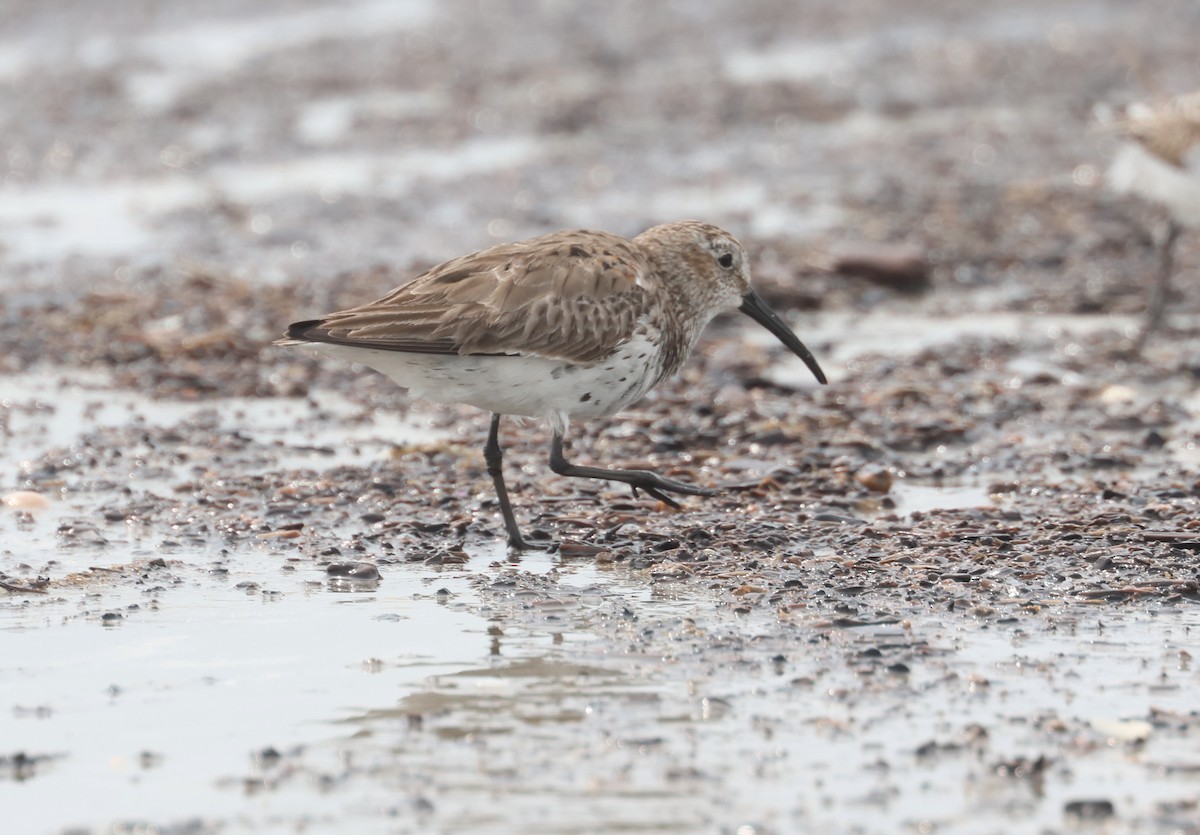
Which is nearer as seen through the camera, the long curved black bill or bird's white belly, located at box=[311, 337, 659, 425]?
bird's white belly, located at box=[311, 337, 659, 425]

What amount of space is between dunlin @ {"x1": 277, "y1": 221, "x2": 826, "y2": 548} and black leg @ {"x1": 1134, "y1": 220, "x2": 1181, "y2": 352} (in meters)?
4.85

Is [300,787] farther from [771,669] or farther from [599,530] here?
[599,530]

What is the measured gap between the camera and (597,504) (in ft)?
27.3

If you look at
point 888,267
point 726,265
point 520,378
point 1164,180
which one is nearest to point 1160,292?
point 1164,180

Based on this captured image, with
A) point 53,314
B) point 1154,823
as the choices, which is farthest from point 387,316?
point 53,314

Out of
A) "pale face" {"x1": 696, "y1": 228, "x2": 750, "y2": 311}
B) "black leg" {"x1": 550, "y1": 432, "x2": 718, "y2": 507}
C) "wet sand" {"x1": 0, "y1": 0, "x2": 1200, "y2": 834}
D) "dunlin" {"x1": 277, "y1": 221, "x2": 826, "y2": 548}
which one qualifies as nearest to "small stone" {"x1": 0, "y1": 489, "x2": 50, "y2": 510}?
"wet sand" {"x1": 0, "y1": 0, "x2": 1200, "y2": 834}

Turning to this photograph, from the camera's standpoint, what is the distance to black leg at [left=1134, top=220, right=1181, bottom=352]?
38.0 feet

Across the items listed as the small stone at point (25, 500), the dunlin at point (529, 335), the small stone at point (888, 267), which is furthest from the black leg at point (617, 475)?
the small stone at point (888, 267)

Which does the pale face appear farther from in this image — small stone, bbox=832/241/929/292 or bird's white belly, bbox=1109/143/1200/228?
bird's white belly, bbox=1109/143/1200/228

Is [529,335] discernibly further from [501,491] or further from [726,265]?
[726,265]

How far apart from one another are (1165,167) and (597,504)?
6394 mm

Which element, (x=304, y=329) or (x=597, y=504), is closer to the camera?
(x=304, y=329)

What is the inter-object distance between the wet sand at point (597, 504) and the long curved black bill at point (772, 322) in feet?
1.58

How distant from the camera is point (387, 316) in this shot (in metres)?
7.39
